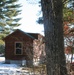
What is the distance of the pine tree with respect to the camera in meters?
45.9

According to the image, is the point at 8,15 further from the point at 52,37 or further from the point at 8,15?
the point at 52,37

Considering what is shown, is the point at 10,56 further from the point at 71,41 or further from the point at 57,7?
the point at 57,7

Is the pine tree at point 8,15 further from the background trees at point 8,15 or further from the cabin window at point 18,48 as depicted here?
the cabin window at point 18,48

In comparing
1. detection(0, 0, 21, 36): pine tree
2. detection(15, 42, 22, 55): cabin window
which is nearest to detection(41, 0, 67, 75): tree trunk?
detection(15, 42, 22, 55): cabin window

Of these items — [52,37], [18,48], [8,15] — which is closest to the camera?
[52,37]

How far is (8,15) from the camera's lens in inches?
1865

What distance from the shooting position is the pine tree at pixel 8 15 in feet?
151

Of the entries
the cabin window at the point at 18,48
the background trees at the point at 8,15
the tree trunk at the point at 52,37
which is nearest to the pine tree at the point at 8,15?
the background trees at the point at 8,15

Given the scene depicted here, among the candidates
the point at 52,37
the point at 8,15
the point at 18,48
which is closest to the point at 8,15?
the point at 8,15

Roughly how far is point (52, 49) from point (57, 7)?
49.0 inches

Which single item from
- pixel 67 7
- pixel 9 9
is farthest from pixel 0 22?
pixel 67 7

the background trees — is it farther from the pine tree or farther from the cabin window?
the cabin window

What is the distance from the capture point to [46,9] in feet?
21.7

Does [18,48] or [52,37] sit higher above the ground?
[18,48]
